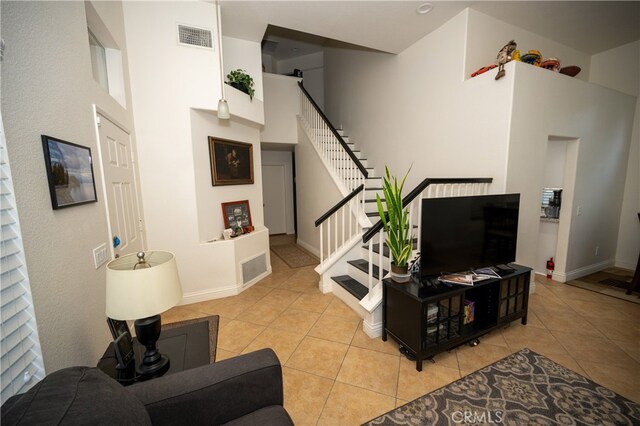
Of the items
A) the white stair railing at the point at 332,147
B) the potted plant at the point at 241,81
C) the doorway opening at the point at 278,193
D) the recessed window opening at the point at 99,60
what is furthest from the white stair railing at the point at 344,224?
the doorway opening at the point at 278,193

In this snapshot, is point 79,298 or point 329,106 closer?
point 79,298

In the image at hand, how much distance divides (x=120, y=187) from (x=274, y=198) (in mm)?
4447

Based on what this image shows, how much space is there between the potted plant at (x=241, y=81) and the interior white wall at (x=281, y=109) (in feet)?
5.13

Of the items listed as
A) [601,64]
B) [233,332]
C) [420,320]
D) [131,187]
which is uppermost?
[601,64]

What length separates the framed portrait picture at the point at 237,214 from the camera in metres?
3.53

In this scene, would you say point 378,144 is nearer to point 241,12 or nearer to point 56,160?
point 241,12

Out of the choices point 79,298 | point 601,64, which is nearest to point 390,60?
point 601,64

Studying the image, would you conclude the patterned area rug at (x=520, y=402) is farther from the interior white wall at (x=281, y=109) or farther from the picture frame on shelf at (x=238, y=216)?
the interior white wall at (x=281, y=109)

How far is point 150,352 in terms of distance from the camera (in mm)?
1272

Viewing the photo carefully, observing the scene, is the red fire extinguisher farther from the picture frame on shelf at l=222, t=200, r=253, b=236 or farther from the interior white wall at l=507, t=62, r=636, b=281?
the picture frame on shelf at l=222, t=200, r=253, b=236

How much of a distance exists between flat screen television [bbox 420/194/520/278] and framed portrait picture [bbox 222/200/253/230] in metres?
2.56

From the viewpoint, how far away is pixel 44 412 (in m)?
0.67

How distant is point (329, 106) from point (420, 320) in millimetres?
5665

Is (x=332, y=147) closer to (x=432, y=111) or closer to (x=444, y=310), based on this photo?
(x=432, y=111)
